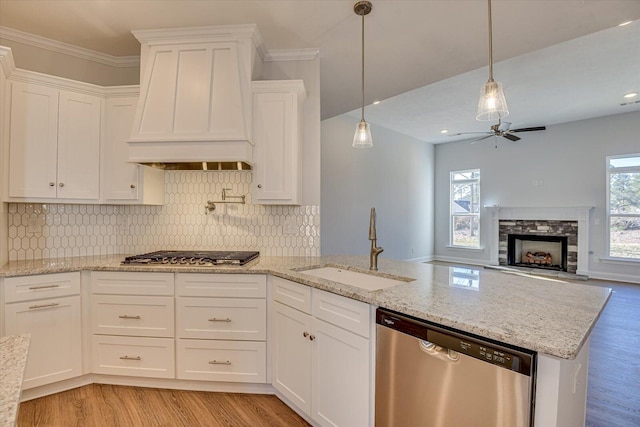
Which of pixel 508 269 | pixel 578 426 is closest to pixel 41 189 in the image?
pixel 578 426

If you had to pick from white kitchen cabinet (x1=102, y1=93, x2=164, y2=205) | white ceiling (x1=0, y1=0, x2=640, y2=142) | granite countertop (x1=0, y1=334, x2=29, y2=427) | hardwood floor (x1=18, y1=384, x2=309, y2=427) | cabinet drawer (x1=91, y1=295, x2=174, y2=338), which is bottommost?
hardwood floor (x1=18, y1=384, x2=309, y2=427)

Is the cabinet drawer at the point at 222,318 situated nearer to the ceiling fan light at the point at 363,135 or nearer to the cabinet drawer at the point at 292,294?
the cabinet drawer at the point at 292,294

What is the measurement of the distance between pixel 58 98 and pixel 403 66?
9.91ft

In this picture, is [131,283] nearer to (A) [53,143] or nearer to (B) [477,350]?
(A) [53,143]

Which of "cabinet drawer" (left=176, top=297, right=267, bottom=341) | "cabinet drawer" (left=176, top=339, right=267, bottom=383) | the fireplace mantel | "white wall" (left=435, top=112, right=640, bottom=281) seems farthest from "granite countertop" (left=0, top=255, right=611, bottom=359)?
"white wall" (left=435, top=112, right=640, bottom=281)

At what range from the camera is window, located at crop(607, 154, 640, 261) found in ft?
19.0

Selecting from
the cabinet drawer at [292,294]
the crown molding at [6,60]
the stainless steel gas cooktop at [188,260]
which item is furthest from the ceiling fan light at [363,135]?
the crown molding at [6,60]

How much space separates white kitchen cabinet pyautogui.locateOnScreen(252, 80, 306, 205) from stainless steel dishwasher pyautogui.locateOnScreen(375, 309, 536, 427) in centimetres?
148

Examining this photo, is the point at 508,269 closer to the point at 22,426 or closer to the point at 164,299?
the point at 164,299

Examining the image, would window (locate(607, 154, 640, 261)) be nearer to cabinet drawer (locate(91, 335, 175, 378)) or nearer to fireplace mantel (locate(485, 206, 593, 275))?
fireplace mantel (locate(485, 206, 593, 275))

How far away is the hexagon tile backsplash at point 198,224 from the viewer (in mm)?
2879

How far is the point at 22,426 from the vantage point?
1.94 meters

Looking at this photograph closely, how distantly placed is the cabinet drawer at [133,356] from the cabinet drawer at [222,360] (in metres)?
0.10

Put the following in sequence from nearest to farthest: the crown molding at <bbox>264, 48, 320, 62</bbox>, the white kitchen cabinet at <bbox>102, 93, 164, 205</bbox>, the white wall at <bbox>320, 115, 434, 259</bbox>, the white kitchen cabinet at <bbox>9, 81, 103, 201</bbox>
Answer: the white kitchen cabinet at <bbox>9, 81, 103, 201</bbox>, the white kitchen cabinet at <bbox>102, 93, 164, 205</bbox>, the crown molding at <bbox>264, 48, 320, 62</bbox>, the white wall at <bbox>320, 115, 434, 259</bbox>
